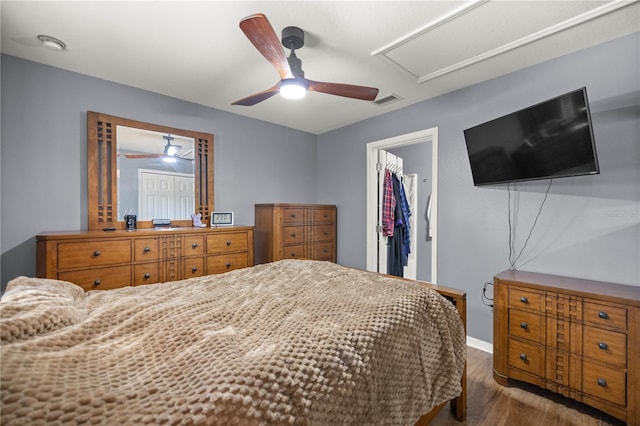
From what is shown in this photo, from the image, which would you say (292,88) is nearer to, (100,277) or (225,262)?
(225,262)

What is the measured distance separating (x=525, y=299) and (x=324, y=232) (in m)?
2.50

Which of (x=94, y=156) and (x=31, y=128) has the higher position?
(x=31, y=128)

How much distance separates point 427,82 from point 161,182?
297 centimetres

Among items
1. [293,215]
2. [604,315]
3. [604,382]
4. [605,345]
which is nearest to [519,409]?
[604,382]

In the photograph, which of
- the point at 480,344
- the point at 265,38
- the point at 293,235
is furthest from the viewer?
the point at 293,235

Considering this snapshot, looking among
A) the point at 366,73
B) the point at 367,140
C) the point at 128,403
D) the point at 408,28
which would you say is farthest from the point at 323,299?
the point at 367,140

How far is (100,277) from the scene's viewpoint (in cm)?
228

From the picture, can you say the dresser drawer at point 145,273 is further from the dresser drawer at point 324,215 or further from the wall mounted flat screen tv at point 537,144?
the wall mounted flat screen tv at point 537,144

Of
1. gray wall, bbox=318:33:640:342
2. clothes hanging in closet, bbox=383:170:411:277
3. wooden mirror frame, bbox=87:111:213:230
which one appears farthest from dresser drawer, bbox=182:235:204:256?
gray wall, bbox=318:33:640:342

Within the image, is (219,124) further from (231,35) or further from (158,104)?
(231,35)

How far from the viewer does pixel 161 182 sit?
303 cm

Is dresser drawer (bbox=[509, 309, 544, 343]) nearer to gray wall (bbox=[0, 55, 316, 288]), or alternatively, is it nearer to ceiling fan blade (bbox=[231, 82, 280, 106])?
ceiling fan blade (bbox=[231, 82, 280, 106])

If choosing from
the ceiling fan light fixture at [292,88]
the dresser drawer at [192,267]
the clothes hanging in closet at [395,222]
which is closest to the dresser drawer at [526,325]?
the clothes hanging in closet at [395,222]

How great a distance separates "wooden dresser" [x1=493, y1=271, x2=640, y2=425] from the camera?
5.40ft
